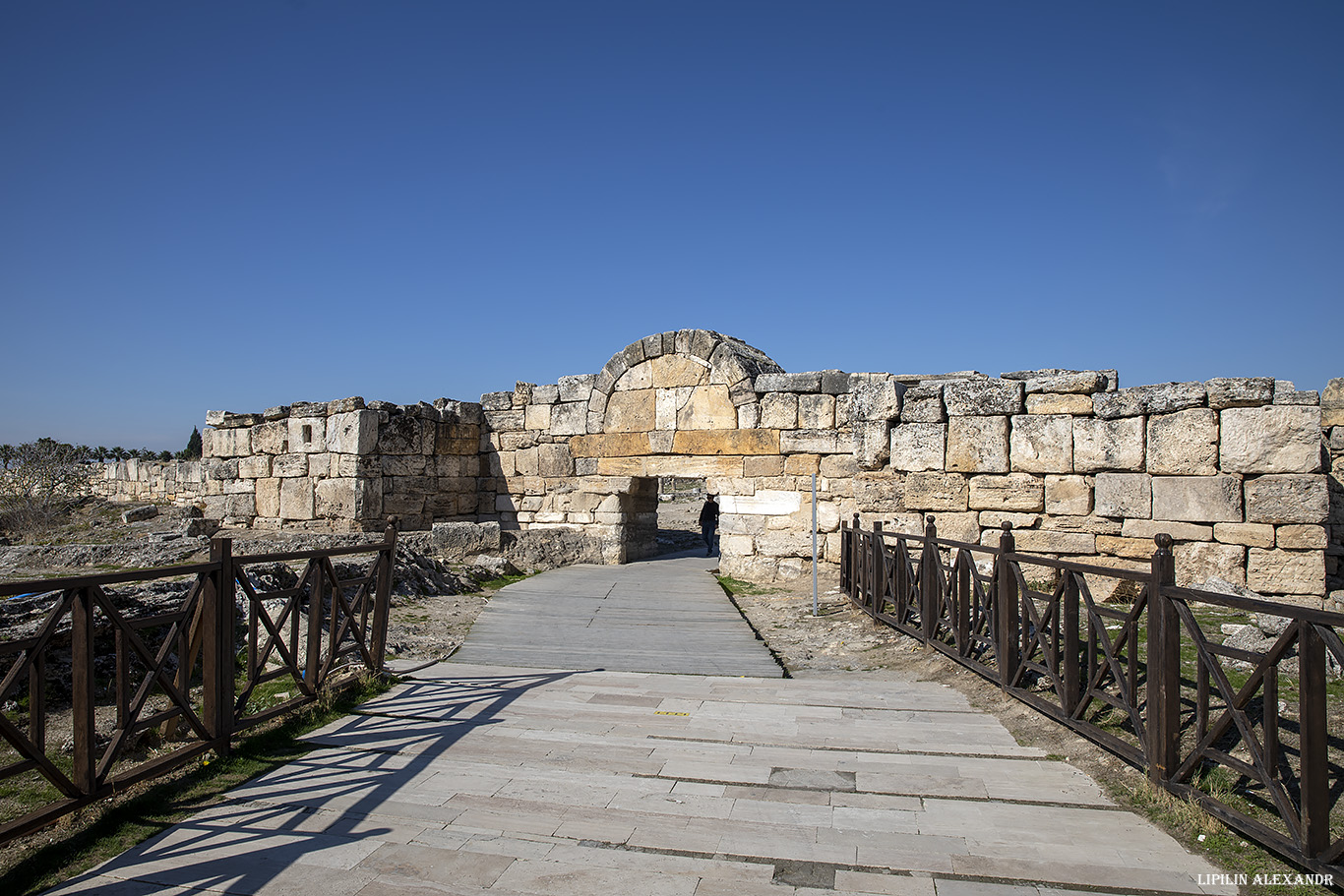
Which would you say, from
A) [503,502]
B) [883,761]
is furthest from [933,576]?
[503,502]

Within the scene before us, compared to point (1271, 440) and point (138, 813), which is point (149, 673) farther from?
point (1271, 440)

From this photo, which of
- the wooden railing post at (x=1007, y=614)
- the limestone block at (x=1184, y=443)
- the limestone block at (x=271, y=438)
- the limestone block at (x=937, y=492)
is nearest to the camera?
the wooden railing post at (x=1007, y=614)

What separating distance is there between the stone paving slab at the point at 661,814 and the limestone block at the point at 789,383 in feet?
21.1

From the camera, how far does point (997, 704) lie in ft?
17.0

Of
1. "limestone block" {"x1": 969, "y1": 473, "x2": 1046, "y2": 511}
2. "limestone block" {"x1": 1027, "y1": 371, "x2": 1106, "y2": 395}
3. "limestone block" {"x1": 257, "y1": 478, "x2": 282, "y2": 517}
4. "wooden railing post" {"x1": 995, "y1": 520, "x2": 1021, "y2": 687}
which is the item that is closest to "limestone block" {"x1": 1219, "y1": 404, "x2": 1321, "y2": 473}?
"limestone block" {"x1": 1027, "y1": 371, "x2": 1106, "y2": 395}

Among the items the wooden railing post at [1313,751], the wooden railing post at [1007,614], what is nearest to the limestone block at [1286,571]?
the wooden railing post at [1007,614]

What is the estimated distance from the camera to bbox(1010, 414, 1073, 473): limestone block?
8.71 metres

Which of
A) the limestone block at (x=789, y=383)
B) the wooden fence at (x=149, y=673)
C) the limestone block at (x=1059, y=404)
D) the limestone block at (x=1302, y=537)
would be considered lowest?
the wooden fence at (x=149, y=673)

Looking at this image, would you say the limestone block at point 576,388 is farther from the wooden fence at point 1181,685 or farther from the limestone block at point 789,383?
the wooden fence at point 1181,685

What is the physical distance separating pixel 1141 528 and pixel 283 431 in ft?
39.9

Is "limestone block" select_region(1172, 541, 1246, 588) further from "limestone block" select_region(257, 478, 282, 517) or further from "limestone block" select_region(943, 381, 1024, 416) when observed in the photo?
"limestone block" select_region(257, 478, 282, 517)

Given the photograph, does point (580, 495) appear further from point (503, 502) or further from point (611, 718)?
point (611, 718)

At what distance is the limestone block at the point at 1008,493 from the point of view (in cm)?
888

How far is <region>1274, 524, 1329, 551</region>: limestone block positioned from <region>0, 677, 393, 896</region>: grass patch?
344 inches
